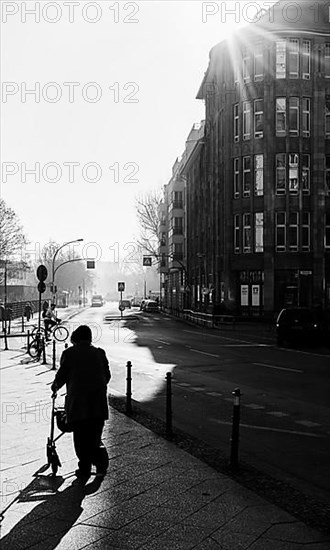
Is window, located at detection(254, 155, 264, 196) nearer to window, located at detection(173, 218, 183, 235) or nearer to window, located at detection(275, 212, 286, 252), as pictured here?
window, located at detection(275, 212, 286, 252)

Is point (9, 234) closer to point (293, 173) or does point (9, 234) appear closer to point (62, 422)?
point (293, 173)

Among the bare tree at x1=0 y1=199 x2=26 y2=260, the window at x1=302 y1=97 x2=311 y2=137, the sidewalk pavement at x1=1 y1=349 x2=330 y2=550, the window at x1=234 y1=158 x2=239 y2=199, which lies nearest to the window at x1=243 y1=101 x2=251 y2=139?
the window at x1=234 y1=158 x2=239 y2=199

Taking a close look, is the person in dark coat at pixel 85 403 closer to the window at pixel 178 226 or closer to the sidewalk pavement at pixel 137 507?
the sidewalk pavement at pixel 137 507

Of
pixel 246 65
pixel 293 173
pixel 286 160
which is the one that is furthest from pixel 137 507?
pixel 246 65

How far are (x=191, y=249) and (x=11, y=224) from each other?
78.9 ft

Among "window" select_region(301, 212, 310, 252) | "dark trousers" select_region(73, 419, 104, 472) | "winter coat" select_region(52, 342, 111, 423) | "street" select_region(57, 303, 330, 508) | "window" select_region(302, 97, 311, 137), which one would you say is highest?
"window" select_region(302, 97, 311, 137)

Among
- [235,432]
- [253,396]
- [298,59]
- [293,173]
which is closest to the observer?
[235,432]

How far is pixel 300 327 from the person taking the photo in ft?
99.0

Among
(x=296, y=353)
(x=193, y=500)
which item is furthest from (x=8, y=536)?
(x=296, y=353)

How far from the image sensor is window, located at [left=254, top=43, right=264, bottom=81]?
5184cm

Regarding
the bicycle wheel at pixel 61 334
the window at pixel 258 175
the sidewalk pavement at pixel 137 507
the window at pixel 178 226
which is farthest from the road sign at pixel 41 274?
the window at pixel 178 226

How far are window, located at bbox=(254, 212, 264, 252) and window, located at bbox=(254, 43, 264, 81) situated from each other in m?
10.0

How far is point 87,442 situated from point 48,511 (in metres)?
1.36

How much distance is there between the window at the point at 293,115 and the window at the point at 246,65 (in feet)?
12.2
